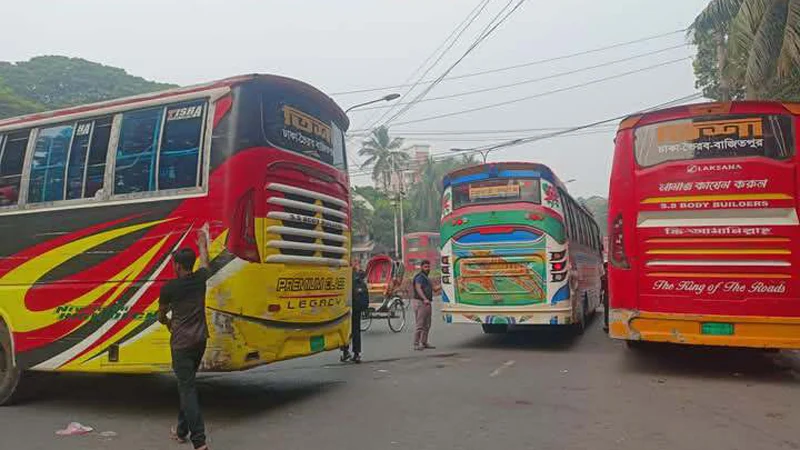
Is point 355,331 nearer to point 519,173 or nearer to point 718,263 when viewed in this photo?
point 519,173

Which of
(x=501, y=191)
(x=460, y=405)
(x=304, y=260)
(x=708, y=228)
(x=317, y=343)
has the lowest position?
(x=460, y=405)

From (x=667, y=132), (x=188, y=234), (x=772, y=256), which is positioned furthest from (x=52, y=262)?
(x=772, y=256)

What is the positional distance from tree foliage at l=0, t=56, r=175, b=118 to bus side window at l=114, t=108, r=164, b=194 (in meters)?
29.4

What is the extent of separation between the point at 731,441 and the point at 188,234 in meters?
5.07

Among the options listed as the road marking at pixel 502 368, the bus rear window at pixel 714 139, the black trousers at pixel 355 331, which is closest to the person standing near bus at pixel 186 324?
the road marking at pixel 502 368

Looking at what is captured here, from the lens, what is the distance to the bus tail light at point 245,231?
604cm

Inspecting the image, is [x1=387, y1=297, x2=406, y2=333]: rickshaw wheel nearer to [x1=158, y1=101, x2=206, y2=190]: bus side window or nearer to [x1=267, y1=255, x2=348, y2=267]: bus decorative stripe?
[x1=267, y1=255, x2=348, y2=267]: bus decorative stripe

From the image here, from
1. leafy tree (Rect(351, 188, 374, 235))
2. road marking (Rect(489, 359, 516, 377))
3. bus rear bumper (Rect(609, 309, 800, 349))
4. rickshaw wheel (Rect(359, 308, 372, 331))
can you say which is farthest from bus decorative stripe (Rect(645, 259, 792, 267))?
leafy tree (Rect(351, 188, 374, 235))

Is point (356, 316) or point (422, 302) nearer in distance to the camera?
point (356, 316)

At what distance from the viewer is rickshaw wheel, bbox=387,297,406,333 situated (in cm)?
1578

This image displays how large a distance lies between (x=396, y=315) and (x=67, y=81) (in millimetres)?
30506

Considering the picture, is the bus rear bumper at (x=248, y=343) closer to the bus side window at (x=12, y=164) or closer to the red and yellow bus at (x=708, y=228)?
the bus side window at (x=12, y=164)

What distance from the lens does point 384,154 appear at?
53.8m

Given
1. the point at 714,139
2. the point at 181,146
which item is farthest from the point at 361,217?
the point at 181,146
